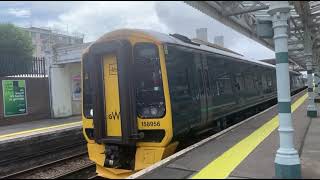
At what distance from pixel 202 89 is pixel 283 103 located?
12.9ft

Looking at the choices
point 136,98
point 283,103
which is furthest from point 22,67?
point 283,103

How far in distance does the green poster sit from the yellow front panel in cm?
1301

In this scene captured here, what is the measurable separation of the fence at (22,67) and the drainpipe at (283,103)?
1719cm

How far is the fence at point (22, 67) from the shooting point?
830 inches

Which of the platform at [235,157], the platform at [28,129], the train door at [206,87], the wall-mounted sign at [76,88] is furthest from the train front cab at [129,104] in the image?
the wall-mounted sign at [76,88]

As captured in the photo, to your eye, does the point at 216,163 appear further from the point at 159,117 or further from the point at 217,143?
the point at 217,143

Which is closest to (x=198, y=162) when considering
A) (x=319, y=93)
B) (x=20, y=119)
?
(x=20, y=119)

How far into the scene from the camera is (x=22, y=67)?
22172 mm

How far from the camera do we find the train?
8320 mm

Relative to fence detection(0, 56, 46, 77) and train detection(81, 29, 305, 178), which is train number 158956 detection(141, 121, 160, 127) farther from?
fence detection(0, 56, 46, 77)

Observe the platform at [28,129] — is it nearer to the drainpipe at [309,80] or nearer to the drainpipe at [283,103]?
the drainpipe at [309,80]

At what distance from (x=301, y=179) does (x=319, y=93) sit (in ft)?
77.7

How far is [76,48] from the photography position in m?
22.7

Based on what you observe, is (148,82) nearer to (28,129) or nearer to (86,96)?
(86,96)
